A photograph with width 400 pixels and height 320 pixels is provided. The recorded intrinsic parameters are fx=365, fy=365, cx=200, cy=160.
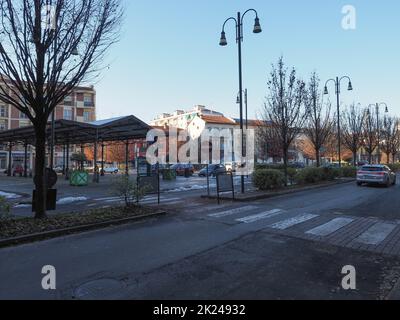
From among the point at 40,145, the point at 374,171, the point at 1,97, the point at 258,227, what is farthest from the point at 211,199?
the point at 374,171

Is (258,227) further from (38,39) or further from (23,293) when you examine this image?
(38,39)

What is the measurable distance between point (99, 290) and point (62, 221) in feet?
15.1

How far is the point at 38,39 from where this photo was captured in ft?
27.7

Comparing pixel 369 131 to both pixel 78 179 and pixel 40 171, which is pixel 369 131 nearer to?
pixel 78 179

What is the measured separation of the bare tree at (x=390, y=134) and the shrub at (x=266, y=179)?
3225cm

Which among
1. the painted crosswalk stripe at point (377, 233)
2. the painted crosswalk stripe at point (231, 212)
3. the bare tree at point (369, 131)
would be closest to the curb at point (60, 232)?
the painted crosswalk stripe at point (231, 212)

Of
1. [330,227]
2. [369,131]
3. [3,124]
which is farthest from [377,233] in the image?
[3,124]

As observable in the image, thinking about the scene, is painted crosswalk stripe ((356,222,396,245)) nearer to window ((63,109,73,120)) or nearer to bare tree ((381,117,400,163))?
bare tree ((381,117,400,163))

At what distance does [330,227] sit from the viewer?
30.0 feet

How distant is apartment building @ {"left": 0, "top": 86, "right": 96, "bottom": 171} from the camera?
68.4 m

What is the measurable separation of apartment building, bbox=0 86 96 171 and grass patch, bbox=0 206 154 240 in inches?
2464

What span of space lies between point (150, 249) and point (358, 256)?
3824 mm

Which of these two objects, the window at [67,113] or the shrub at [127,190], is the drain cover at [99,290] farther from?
the window at [67,113]

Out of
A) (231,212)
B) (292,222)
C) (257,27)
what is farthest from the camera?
(257,27)
